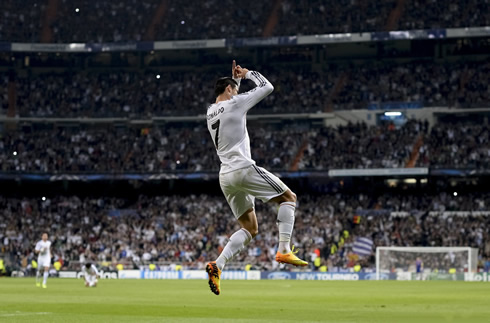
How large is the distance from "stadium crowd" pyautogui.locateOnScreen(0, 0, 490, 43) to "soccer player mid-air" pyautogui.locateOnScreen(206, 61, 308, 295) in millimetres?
51504

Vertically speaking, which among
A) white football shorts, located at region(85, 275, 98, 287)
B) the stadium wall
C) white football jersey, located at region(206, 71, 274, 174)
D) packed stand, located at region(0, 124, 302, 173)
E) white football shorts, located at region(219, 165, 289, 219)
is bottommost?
white football shorts, located at region(85, 275, 98, 287)

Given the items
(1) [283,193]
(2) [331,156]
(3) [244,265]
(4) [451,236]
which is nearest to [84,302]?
(1) [283,193]

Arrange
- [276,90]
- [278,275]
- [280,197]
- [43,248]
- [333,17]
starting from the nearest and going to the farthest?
[280,197] → [43,248] → [278,275] → [333,17] → [276,90]

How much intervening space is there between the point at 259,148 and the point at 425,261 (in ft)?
57.4

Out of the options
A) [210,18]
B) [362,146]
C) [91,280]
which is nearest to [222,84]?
[91,280]

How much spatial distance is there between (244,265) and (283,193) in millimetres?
41053

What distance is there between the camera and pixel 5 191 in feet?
218

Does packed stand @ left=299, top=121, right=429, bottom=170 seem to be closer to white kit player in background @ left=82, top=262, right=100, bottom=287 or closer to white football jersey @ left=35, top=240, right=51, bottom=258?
white football jersey @ left=35, top=240, right=51, bottom=258

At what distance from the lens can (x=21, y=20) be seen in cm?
6925

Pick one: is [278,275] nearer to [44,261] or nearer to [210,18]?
[44,261]

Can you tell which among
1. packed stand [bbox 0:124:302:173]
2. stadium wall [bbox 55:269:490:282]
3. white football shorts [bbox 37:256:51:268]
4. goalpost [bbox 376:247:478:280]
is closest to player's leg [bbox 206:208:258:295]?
white football shorts [bbox 37:256:51:268]

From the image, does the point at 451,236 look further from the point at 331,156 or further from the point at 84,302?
the point at 84,302

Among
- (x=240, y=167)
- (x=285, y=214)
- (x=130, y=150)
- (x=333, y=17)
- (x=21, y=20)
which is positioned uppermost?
(x=21, y=20)

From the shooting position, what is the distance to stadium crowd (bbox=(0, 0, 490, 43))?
62719 millimetres
